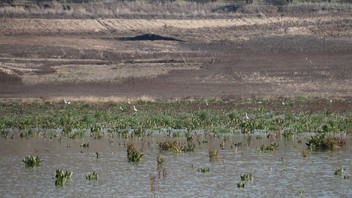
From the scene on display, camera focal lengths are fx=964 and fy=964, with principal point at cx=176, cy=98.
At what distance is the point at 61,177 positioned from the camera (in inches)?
759

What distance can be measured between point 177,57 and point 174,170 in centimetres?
2610

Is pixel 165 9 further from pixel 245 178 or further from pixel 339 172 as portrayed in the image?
pixel 245 178

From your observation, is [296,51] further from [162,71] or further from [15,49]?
[15,49]

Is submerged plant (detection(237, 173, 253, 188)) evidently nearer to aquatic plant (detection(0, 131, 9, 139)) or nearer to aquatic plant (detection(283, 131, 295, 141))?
aquatic plant (detection(283, 131, 295, 141))

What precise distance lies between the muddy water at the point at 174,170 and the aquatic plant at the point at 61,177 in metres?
0.14

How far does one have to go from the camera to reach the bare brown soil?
1555 inches

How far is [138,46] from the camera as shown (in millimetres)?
50094

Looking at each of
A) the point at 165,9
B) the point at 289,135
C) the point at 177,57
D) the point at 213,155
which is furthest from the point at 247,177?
the point at 165,9

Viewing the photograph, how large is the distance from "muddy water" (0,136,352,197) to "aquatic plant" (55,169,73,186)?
140mm

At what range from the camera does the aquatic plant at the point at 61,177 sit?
757 inches

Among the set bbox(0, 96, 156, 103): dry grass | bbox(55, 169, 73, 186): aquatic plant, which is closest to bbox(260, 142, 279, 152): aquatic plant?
bbox(55, 169, 73, 186): aquatic plant

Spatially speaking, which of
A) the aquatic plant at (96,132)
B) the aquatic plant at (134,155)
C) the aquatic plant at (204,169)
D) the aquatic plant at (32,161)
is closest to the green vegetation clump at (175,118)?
the aquatic plant at (96,132)

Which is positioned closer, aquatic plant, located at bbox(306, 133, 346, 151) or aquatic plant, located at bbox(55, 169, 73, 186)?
aquatic plant, located at bbox(55, 169, 73, 186)

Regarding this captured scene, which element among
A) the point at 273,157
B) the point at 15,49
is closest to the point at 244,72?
the point at 15,49
